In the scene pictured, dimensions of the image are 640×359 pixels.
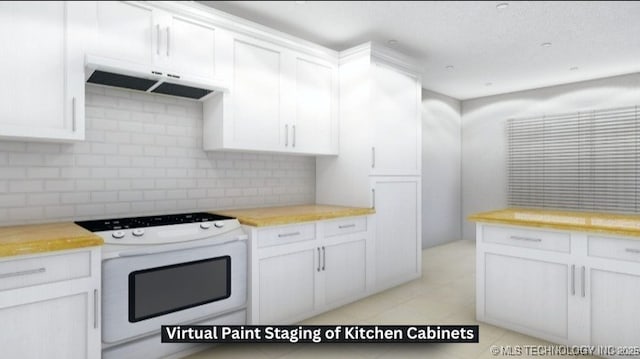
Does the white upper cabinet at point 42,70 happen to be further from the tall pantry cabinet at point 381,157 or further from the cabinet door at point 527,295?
the cabinet door at point 527,295

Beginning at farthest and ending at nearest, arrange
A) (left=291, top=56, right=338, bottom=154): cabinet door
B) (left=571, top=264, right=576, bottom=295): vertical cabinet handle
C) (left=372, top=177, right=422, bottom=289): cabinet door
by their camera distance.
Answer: (left=372, top=177, right=422, bottom=289): cabinet door → (left=291, top=56, right=338, bottom=154): cabinet door → (left=571, top=264, right=576, bottom=295): vertical cabinet handle

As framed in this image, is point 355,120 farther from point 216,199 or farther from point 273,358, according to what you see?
point 273,358

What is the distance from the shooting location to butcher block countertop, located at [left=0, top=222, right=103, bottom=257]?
146 centimetres

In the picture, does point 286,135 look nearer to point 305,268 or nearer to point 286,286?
point 305,268

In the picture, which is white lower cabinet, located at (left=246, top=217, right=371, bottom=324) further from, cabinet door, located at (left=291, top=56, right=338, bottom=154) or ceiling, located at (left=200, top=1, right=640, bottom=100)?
ceiling, located at (left=200, top=1, right=640, bottom=100)

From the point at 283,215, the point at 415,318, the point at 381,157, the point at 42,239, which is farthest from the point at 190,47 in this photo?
the point at 415,318

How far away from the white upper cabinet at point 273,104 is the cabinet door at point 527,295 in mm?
1587

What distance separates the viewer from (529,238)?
7.34 ft

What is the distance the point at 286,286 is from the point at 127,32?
1.77 m

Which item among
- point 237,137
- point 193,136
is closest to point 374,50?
point 237,137

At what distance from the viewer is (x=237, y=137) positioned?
2.50 meters

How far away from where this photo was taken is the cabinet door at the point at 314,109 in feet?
9.50

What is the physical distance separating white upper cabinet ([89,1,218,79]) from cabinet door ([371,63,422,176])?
55.4 inches

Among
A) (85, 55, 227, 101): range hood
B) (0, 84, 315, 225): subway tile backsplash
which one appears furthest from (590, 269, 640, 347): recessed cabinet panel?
(85, 55, 227, 101): range hood
